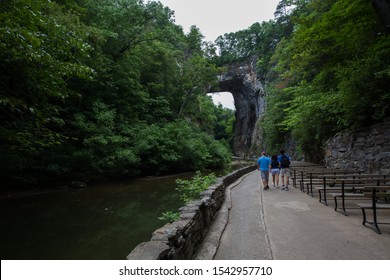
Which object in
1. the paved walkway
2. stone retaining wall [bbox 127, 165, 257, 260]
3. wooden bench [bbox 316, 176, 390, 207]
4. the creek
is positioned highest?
wooden bench [bbox 316, 176, 390, 207]

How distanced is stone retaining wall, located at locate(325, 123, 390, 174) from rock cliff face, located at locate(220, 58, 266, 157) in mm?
29028

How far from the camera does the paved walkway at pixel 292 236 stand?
3.12 meters

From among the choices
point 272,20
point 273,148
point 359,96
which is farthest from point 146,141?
point 272,20

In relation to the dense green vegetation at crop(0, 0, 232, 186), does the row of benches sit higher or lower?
lower

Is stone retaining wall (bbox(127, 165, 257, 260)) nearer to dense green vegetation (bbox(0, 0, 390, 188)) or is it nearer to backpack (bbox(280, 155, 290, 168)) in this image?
dense green vegetation (bbox(0, 0, 390, 188))

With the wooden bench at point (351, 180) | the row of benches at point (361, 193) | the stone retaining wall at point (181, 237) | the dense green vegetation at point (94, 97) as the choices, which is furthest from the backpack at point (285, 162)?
the dense green vegetation at point (94, 97)

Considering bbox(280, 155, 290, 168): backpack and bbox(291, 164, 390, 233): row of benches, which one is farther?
bbox(280, 155, 290, 168): backpack

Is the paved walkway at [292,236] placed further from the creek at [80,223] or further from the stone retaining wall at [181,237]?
the creek at [80,223]

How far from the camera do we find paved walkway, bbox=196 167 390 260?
3.12m

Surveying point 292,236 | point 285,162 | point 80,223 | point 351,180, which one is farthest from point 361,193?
point 80,223

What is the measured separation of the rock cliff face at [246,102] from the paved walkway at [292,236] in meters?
34.5

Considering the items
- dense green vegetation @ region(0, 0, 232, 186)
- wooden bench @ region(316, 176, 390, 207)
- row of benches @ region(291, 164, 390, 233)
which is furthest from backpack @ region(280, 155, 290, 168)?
dense green vegetation @ region(0, 0, 232, 186)

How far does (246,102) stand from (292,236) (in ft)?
161

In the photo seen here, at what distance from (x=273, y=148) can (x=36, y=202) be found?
1047 inches
